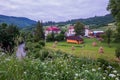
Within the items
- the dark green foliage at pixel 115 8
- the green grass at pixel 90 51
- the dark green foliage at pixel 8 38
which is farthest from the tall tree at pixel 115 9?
the dark green foliage at pixel 8 38

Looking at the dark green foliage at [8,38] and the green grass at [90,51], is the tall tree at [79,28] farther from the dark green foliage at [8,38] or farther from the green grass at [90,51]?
the dark green foliage at [8,38]

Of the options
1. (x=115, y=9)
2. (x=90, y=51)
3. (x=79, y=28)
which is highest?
(x=115, y=9)

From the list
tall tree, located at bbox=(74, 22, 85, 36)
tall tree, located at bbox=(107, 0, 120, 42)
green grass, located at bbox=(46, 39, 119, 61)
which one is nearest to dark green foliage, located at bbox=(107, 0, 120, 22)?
tall tree, located at bbox=(107, 0, 120, 42)

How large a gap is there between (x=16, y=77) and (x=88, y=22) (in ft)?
438

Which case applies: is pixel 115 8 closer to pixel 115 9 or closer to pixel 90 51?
pixel 115 9

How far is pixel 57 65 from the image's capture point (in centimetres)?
473

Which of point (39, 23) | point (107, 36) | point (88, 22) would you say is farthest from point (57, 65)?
point (88, 22)

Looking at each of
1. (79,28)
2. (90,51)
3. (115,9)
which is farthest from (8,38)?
(79,28)

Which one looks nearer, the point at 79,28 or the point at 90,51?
the point at 90,51

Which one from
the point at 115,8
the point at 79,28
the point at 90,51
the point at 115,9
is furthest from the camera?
the point at 79,28

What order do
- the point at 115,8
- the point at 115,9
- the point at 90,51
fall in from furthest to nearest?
the point at 115,9 → the point at 115,8 → the point at 90,51

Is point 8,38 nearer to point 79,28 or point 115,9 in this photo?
point 115,9

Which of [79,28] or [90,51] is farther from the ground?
[90,51]

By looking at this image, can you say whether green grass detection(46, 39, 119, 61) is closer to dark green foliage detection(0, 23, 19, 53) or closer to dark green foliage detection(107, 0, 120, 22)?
dark green foliage detection(0, 23, 19, 53)
